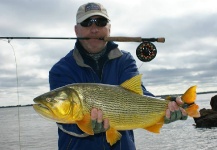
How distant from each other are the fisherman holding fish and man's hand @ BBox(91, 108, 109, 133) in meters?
0.80

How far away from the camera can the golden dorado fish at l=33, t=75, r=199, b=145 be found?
4781 millimetres

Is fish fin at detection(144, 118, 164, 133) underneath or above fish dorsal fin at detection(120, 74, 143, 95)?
underneath

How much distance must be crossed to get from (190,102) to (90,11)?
2.40 metres

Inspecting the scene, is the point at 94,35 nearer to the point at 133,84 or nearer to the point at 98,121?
the point at 133,84

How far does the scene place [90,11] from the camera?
237 inches

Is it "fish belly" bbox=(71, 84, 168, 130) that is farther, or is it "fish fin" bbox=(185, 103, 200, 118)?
"fish fin" bbox=(185, 103, 200, 118)

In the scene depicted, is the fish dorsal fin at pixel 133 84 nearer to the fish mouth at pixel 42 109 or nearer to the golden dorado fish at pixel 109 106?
the golden dorado fish at pixel 109 106

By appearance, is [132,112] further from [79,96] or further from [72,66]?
[72,66]

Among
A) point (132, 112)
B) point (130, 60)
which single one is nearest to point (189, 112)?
point (132, 112)

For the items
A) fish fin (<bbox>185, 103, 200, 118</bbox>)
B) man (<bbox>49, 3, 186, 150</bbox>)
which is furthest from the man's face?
fish fin (<bbox>185, 103, 200, 118</bbox>)

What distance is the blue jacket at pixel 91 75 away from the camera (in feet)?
19.0

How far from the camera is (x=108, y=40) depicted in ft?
20.3

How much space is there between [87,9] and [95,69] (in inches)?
43.8

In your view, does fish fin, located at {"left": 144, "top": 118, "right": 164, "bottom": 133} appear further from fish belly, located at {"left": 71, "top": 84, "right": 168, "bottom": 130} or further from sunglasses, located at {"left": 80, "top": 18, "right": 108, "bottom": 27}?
sunglasses, located at {"left": 80, "top": 18, "right": 108, "bottom": 27}
